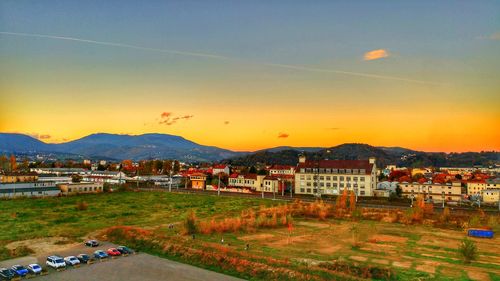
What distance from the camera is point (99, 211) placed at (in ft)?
157

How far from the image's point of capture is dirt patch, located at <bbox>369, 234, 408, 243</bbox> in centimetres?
3272

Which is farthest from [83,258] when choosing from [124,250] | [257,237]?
[257,237]

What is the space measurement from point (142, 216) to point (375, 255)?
27.8 meters

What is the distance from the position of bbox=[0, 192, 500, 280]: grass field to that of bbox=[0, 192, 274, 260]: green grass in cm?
10

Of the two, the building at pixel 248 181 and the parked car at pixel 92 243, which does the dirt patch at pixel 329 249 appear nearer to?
the parked car at pixel 92 243

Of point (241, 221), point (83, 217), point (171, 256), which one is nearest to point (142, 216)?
point (83, 217)

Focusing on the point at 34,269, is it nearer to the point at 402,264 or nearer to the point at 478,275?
the point at 402,264

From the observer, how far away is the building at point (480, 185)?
7462 cm

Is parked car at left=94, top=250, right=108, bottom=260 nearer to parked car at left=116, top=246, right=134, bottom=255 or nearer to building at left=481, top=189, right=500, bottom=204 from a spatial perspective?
parked car at left=116, top=246, right=134, bottom=255

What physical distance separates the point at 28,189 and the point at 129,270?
157 ft

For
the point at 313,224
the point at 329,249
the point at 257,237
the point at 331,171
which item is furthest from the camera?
the point at 331,171

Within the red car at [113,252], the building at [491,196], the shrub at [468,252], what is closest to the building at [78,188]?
the red car at [113,252]

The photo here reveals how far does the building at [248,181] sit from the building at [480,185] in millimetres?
44423

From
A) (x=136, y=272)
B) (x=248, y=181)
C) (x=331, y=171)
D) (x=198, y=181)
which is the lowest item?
(x=136, y=272)
